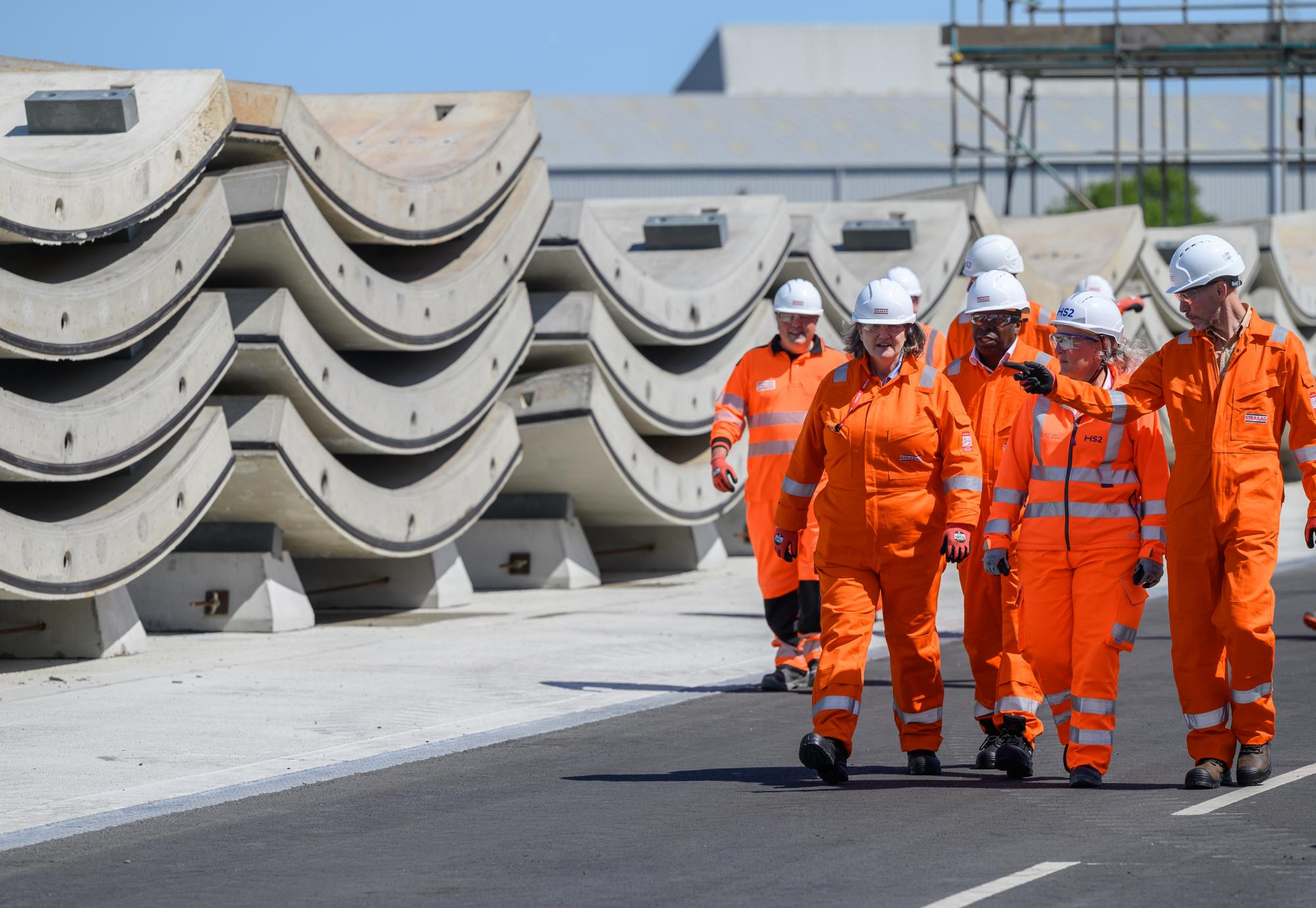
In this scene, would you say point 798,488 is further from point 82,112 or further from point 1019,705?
point 82,112

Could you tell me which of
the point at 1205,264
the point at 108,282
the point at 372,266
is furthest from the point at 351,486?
the point at 1205,264

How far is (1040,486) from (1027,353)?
110 cm

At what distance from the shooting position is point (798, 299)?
35.7ft

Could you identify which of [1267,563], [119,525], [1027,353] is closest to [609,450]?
[119,525]

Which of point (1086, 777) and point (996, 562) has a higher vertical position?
point (996, 562)

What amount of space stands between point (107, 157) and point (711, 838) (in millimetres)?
6487

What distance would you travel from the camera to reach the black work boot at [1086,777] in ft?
24.8

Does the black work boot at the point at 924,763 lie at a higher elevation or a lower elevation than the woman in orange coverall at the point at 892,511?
lower

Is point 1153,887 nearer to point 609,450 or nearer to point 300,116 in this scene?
point 300,116

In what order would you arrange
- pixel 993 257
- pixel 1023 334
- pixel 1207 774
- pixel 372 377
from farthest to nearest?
pixel 372 377 → pixel 993 257 → pixel 1023 334 → pixel 1207 774

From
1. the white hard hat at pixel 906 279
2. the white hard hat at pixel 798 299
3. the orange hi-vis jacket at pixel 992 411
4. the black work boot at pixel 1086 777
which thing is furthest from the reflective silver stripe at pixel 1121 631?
the white hard hat at pixel 798 299

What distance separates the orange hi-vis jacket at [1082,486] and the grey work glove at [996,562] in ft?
0.11

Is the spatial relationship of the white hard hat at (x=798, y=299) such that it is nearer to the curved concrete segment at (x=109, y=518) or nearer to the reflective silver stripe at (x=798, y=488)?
the reflective silver stripe at (x=798, y=488)

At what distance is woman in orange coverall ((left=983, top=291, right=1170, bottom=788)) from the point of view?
24.7ft
